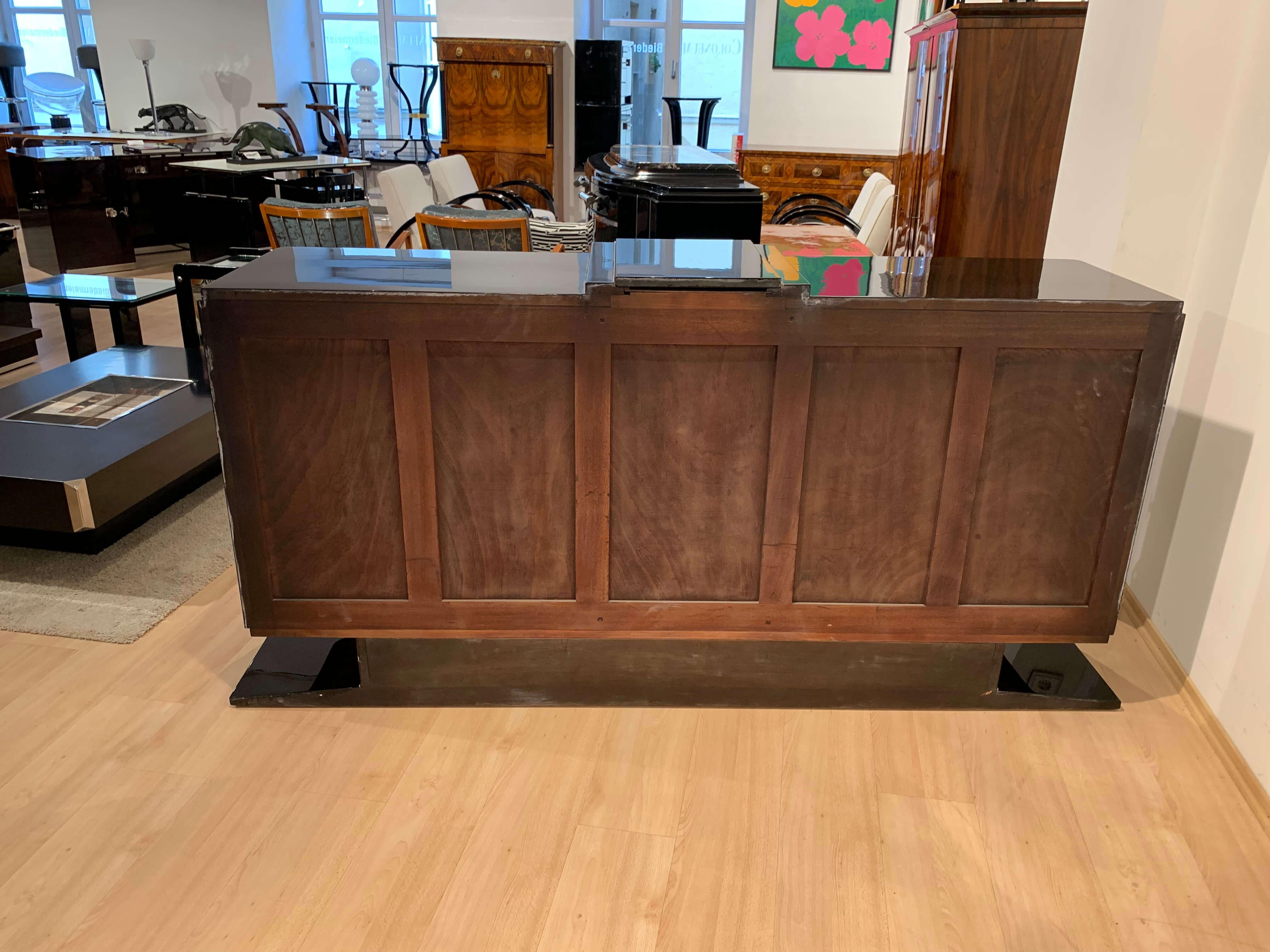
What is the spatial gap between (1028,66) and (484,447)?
2.71 metres

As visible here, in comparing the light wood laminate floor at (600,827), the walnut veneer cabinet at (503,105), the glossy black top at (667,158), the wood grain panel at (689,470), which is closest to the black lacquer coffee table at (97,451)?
the light wood laminate floor at (600,827)

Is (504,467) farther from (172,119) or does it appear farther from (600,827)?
(172,119)

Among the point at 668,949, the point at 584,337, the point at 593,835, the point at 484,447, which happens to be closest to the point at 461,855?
the point at 593,835

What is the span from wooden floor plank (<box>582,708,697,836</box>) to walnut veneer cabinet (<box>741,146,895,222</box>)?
5.15m

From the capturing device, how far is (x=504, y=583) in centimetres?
181

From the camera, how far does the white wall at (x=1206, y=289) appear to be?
5.81 ft

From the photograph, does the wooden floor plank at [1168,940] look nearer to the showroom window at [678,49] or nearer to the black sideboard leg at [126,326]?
the black sideboard leg at [126,326]

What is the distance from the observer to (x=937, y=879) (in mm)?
1512

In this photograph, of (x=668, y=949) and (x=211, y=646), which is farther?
(x=211, y=646)

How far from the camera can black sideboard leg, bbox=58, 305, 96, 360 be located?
3.91m

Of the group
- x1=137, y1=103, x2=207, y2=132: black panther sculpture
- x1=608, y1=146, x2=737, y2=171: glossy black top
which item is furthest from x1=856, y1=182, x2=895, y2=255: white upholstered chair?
x1=137, y1=103, x2=207, y2=132: black panther sculpture

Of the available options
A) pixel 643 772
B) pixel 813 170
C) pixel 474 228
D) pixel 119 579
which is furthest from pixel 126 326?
pixel 813 170

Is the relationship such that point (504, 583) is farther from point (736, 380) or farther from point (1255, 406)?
point (1255, 406)

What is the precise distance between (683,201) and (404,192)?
2320 mm
